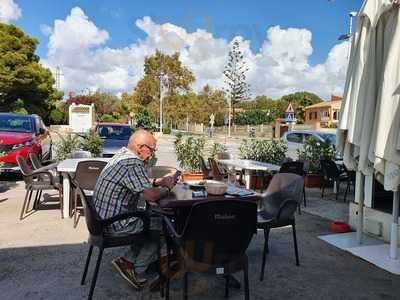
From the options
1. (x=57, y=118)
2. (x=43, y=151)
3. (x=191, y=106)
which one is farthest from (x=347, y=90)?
(x=191, y=106)

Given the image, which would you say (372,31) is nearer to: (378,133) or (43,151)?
(378,133)

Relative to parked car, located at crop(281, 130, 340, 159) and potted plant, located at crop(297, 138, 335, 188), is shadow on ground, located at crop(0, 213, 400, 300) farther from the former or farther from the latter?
parked car, located at crop(281, 130, 340, 159)

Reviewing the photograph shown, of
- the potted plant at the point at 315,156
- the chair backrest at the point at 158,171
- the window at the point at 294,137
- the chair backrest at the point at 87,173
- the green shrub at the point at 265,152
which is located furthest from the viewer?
the window at the point at 294,137

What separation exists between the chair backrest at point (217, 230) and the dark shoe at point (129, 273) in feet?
3.21

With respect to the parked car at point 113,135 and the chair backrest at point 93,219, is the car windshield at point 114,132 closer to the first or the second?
the parked car at point 113,135

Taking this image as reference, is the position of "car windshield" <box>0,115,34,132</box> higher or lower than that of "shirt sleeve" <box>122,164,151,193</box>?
higher

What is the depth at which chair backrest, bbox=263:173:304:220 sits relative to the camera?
429 centimetres

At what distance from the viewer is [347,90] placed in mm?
4516

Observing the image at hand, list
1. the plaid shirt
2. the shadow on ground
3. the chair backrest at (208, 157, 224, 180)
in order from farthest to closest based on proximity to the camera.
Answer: the chair backrest at (208, 157, 224, 180), the shadow on ground, the plaid shirt

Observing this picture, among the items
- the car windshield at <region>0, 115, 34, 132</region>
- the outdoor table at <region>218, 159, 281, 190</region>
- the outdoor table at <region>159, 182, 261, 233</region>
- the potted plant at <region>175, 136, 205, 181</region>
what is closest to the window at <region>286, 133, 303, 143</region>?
the potted plant at <region>175, 136, 205, 181</region>

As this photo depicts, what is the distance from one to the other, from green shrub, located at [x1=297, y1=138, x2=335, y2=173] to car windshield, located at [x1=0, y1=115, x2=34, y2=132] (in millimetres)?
7523

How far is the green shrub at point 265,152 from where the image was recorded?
34.5 feet

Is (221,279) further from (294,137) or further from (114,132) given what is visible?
(114,132)

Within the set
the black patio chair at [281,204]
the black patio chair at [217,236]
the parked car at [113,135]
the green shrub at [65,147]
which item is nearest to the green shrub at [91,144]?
the green shrub at [65,147]
